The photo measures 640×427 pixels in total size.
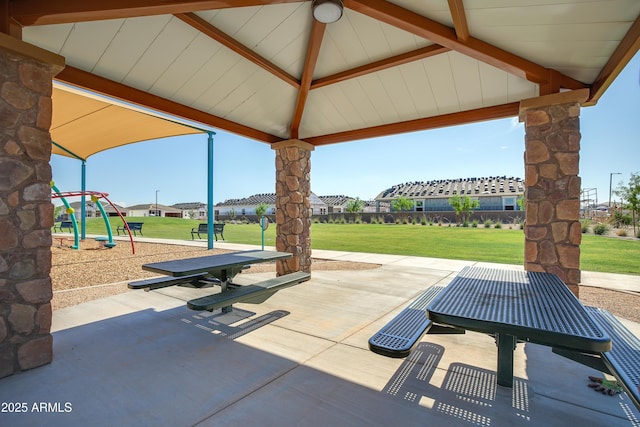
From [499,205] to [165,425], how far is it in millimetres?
43530

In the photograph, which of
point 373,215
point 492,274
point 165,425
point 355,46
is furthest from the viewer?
point 373,215

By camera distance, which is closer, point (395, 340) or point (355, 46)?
point (395, 340)

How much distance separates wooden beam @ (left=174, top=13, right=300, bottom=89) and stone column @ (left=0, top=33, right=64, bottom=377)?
4.62 feet

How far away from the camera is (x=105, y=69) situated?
3738 mm

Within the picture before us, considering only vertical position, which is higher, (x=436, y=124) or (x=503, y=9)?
(x=503, y=9)

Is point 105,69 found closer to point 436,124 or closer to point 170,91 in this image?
point 170,91

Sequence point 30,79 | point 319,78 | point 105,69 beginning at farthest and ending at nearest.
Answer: point 319,78 → point 105,69 → point 30,79

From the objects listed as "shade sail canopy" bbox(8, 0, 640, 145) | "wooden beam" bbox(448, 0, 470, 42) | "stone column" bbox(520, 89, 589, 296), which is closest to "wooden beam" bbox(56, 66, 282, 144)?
"shade sail canopy" bbox(8, 0, 640, 145)

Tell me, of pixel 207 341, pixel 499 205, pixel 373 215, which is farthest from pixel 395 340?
pixel 499 205

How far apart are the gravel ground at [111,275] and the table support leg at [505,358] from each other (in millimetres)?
3165

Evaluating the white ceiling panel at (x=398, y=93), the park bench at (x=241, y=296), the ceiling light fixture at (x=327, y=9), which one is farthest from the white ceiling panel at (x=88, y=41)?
the white ceiling panel at (x=398, y=93)

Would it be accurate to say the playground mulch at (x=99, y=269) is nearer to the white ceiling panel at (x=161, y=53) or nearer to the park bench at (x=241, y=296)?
the park bench at (x=241, y=296)

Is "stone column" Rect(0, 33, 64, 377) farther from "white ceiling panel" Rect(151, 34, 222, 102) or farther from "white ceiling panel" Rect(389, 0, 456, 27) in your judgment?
"white ceiling panel" Rect(389, 0, 456, 27)

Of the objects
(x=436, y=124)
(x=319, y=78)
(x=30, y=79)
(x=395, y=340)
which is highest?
(x=319, y=78)
